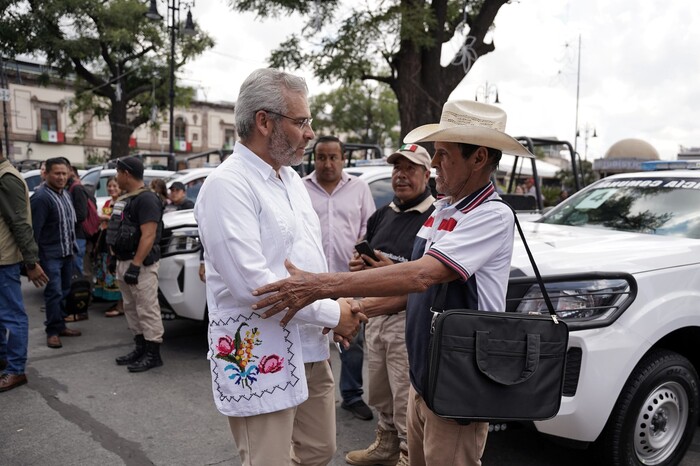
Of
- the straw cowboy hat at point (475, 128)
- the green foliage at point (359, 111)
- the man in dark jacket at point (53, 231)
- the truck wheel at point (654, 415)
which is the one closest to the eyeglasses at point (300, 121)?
the straw cowboy hat at point (475, 128)

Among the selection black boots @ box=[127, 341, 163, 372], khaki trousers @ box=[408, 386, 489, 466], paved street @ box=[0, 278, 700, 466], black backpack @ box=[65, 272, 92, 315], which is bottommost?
paved street @ box=[0, 278, 700, 466]

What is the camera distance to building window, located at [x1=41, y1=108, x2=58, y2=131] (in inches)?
1800

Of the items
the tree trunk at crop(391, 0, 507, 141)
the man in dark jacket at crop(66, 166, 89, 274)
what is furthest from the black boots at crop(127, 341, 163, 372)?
the tree trunk at crop(391, 0, 507, 141)

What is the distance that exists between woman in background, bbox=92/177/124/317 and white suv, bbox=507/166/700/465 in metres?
5.38

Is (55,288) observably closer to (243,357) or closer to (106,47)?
(243,357)

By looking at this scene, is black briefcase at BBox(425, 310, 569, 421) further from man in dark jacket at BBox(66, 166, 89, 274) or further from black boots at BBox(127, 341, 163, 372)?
man in dark jacket at BBox(66, 166, 89, 274)

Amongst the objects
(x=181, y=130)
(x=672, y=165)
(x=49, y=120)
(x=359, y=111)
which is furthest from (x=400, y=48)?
(x=181, y=130)

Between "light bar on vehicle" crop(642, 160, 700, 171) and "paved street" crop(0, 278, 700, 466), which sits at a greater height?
"light bar on vehicle" crop(642, 160, 700, 171)

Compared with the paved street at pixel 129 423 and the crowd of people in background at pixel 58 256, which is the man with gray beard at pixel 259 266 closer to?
the paved street at pixel 129 423

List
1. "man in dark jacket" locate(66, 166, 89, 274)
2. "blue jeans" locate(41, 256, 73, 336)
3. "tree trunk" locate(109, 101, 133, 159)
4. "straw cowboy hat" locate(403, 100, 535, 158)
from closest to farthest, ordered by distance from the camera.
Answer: "straw cowboy hat" locate(403, 100, 535, 158) < "blue jeans" locate(41, 256, 73, 336) < "man in dark jacket" locate(66, 166, 89, 274) < "tree trunk" locate(109, 101, 133, 159)

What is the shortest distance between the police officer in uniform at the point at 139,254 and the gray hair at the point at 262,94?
320 centimetres

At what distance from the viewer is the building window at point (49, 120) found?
1800 inches

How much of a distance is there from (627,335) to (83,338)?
5292 mm

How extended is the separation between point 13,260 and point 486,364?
3996mm
